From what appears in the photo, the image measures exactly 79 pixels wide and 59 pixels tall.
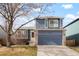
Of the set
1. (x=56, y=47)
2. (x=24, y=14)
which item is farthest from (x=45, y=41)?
(x=24, y=14)

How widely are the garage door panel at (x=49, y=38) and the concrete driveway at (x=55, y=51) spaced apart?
0.15m

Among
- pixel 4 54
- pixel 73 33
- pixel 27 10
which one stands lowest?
pixel 4 54

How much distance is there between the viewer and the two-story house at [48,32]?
9188 millimetres

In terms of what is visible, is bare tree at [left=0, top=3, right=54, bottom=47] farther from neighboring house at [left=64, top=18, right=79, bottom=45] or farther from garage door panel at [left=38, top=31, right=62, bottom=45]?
neighboring house at [left=64, top=18, right=79, bottom=45]

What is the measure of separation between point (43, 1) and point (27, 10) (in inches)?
22.9

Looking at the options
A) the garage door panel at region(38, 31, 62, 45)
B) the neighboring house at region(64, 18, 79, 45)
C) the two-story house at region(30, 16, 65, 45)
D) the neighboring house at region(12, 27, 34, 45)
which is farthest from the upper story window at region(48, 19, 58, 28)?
the neighboring house at region(12, 27, 34, 45)

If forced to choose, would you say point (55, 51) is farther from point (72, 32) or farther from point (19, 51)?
point (19, 51)

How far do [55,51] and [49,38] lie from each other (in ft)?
1.48

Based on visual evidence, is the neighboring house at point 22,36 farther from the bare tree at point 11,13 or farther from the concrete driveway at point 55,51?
the concrete driveway at point 55,51

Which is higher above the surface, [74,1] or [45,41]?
[74,1]

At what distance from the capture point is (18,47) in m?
9.08

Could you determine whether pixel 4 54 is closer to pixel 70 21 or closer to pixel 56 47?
pixel 56 47

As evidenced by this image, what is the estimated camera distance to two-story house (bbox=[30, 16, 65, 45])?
30.1 ft

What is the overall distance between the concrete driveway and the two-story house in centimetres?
16
